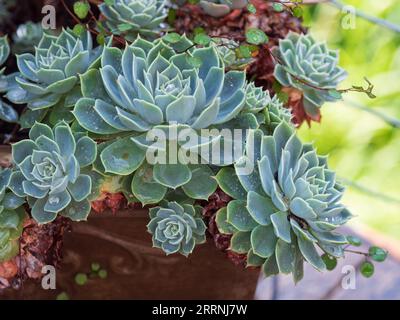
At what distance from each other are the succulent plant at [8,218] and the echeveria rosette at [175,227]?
17 cm

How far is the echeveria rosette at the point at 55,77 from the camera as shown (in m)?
0.71

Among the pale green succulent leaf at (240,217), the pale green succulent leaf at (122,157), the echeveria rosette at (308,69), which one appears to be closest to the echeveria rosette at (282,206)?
the pale green succulent leaf at (240,217)

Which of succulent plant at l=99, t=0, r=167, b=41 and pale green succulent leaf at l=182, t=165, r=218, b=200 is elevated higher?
succulent plant at l=99, t=0, r=167, b=41

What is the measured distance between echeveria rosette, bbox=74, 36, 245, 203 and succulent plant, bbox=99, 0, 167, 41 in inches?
5.9

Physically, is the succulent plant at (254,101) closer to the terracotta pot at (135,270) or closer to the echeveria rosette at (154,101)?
the echeveria rosette at (154,101)

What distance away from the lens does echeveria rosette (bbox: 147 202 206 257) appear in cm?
68

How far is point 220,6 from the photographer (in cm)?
93

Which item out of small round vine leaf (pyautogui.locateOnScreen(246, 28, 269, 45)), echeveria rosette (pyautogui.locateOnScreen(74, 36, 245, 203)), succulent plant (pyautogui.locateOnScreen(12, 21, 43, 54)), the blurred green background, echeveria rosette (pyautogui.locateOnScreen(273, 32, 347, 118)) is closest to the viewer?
echeveria rosette (pyautogui.locateOnScreen(74, 36, 245, 203))

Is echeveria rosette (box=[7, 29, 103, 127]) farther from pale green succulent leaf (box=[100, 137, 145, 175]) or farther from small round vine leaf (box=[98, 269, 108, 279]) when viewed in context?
small round vine leaf (box=[98, 269, 108, 279])

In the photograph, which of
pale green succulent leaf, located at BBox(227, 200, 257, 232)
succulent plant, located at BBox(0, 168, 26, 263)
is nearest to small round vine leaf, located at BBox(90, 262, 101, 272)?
succulent plant, located at BBox(0, 168, 26, 263)

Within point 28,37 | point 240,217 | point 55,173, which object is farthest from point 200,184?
point 28,37

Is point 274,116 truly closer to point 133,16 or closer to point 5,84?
point 133,16

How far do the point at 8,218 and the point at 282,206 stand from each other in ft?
1.11

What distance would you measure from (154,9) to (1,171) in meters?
0.34
